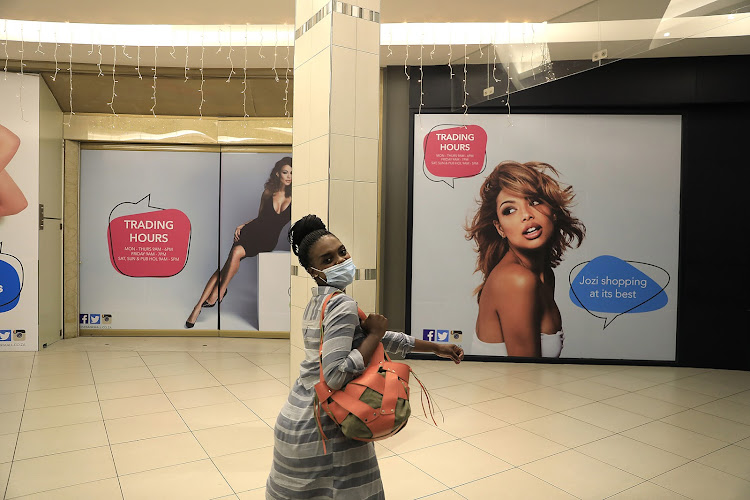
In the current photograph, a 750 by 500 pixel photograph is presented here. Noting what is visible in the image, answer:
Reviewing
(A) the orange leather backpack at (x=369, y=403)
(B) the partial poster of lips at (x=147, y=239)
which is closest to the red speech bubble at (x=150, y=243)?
(B) the partial poster of lips at (x=147, y=239)

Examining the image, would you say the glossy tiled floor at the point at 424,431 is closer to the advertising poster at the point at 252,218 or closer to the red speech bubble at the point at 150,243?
the advertising poster at the point at 252,218

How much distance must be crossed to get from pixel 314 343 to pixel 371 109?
76.7 inches

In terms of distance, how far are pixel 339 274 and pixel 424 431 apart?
252 centimetres

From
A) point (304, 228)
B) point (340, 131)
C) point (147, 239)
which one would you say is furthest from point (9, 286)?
point (304, 228)

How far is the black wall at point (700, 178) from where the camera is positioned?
563 cm

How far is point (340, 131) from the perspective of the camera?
10.2 ft

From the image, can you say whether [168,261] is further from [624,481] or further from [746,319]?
[746,319]

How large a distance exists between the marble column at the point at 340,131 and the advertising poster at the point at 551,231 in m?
2.67

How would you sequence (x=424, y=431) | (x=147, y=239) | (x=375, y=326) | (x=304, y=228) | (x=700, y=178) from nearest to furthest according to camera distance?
(x=375, y=326)
(x=304, y=228)
(x=424, y=431)
(x=700, y=178)
(x=147, y=239)

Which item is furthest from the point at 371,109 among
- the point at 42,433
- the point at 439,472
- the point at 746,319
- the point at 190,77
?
the point at 746,319

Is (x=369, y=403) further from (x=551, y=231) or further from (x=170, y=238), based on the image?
(x=170, y=238)

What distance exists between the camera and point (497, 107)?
228 inches

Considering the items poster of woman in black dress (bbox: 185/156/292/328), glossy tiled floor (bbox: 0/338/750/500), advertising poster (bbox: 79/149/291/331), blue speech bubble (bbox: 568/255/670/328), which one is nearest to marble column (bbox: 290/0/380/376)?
glossy tiled floor (bbox: 0/338/750/500)

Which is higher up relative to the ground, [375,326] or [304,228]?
[304,228]
